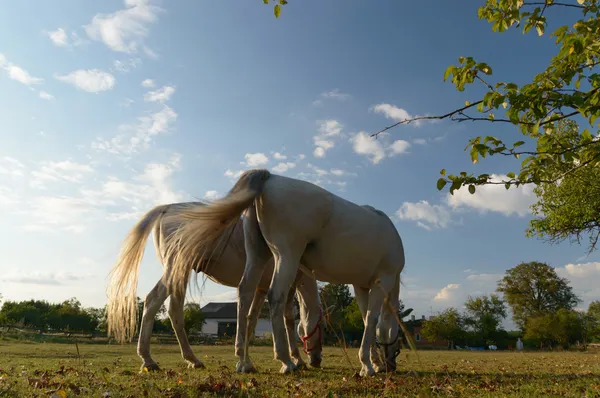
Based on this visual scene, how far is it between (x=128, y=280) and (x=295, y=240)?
3188 mm

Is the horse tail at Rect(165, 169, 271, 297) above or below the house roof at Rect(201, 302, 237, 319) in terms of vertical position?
above

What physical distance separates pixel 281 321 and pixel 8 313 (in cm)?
5973

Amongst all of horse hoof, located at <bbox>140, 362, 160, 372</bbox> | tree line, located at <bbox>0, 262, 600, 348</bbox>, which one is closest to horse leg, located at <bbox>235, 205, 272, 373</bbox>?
horse hoof, located at <bbox>140, 362, 160, 372</bbox>

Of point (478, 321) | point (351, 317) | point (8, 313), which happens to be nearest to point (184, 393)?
point (351, 317)

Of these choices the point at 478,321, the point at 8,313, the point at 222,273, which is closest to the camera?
the point at 222,273

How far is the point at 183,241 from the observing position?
589 centimetres

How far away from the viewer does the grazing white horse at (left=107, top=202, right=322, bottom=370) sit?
6.54 metres

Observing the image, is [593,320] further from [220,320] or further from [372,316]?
[372,316]

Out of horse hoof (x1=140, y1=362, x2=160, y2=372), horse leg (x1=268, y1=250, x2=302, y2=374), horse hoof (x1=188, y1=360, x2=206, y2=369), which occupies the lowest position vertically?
horse hoof (x1=188, y1=360, x2=206, y2=369)

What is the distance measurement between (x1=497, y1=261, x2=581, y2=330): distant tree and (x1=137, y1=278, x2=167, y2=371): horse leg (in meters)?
58.7

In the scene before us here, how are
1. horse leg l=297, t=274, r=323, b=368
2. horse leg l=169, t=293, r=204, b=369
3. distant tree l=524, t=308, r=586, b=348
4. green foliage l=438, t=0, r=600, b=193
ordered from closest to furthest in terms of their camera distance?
green foliage l=438, t=0, r=600, b=193, horse leg l=169, t=293, r=204, b=369, horse leg l=297, t=274, r=323, b=368, distant tree l=524, t=308, r=586, b=348

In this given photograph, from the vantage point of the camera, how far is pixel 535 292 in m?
56.6

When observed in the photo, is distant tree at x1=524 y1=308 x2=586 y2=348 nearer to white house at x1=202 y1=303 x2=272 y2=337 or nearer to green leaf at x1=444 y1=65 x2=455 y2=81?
white house at x1=202 y1=303 x2=272 y2=337

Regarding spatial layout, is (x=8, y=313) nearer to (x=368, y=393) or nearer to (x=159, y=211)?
(x=159, y=211)
